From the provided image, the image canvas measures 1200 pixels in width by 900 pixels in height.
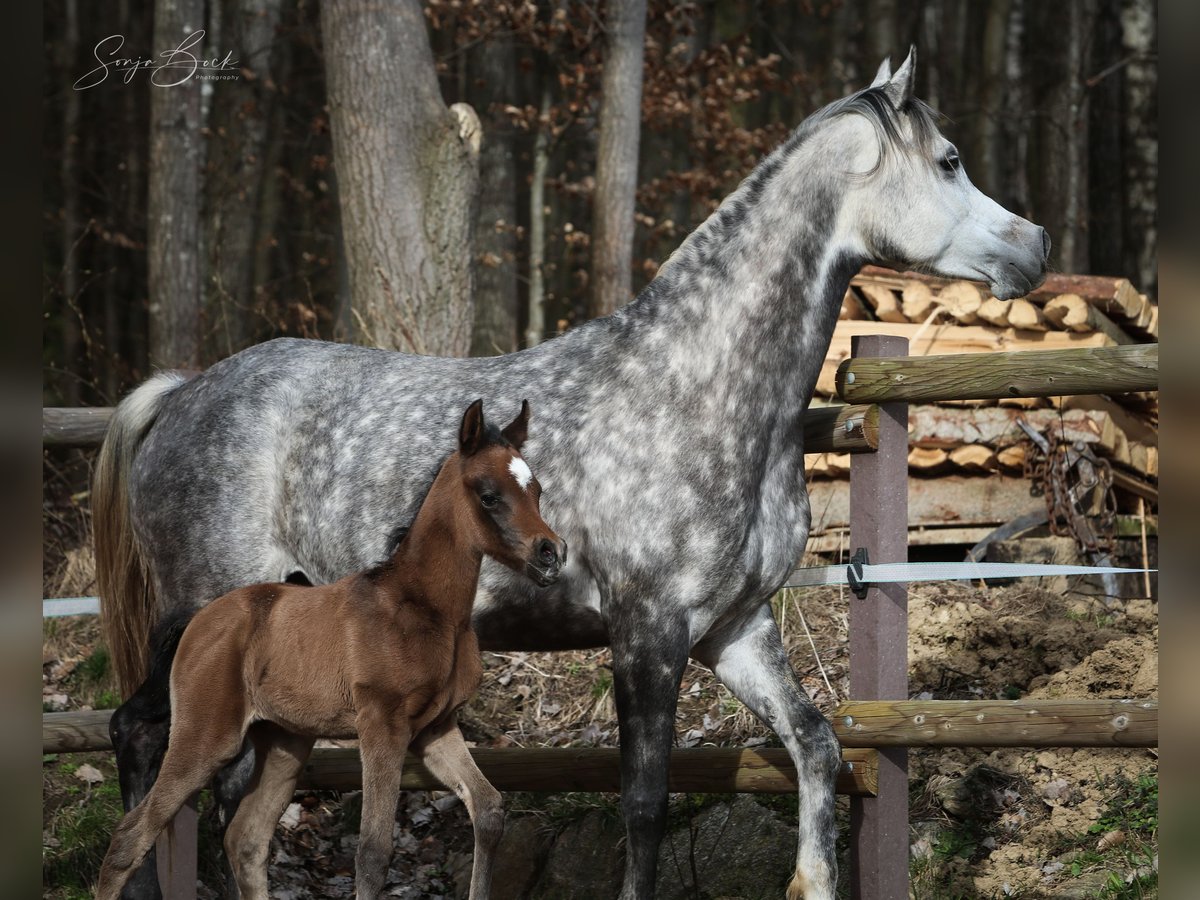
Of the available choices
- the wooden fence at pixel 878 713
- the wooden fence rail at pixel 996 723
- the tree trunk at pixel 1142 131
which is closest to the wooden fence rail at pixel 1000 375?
the wooden fence at pixel 878 713

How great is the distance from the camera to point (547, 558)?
3291mm

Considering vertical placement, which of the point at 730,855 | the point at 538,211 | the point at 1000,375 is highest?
the point at 538,211

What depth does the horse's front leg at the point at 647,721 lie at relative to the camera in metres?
3.84

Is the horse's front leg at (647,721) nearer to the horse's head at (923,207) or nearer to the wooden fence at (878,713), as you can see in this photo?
the wooden fence at (878,713)

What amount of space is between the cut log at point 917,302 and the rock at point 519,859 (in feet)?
Result: 12.0

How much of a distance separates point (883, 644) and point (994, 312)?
3.35m

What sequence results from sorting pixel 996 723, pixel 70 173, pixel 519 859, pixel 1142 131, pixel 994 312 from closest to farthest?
pixel 996 723 < pixel 519 859 < pixel 994 312 < pixel 1142 131 < pixel 70 173

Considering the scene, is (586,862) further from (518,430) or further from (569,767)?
(518,430)

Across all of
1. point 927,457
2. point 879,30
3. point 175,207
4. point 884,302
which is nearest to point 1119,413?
point 927,457

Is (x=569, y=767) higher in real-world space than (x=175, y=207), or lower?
lower

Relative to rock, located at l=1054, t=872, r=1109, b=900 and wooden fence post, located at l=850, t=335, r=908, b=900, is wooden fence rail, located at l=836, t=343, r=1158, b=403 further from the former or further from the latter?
rock, located at l=1054, t=872, r=1109, b=900

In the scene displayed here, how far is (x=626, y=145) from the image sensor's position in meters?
11.6

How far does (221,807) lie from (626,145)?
27.9 ft
